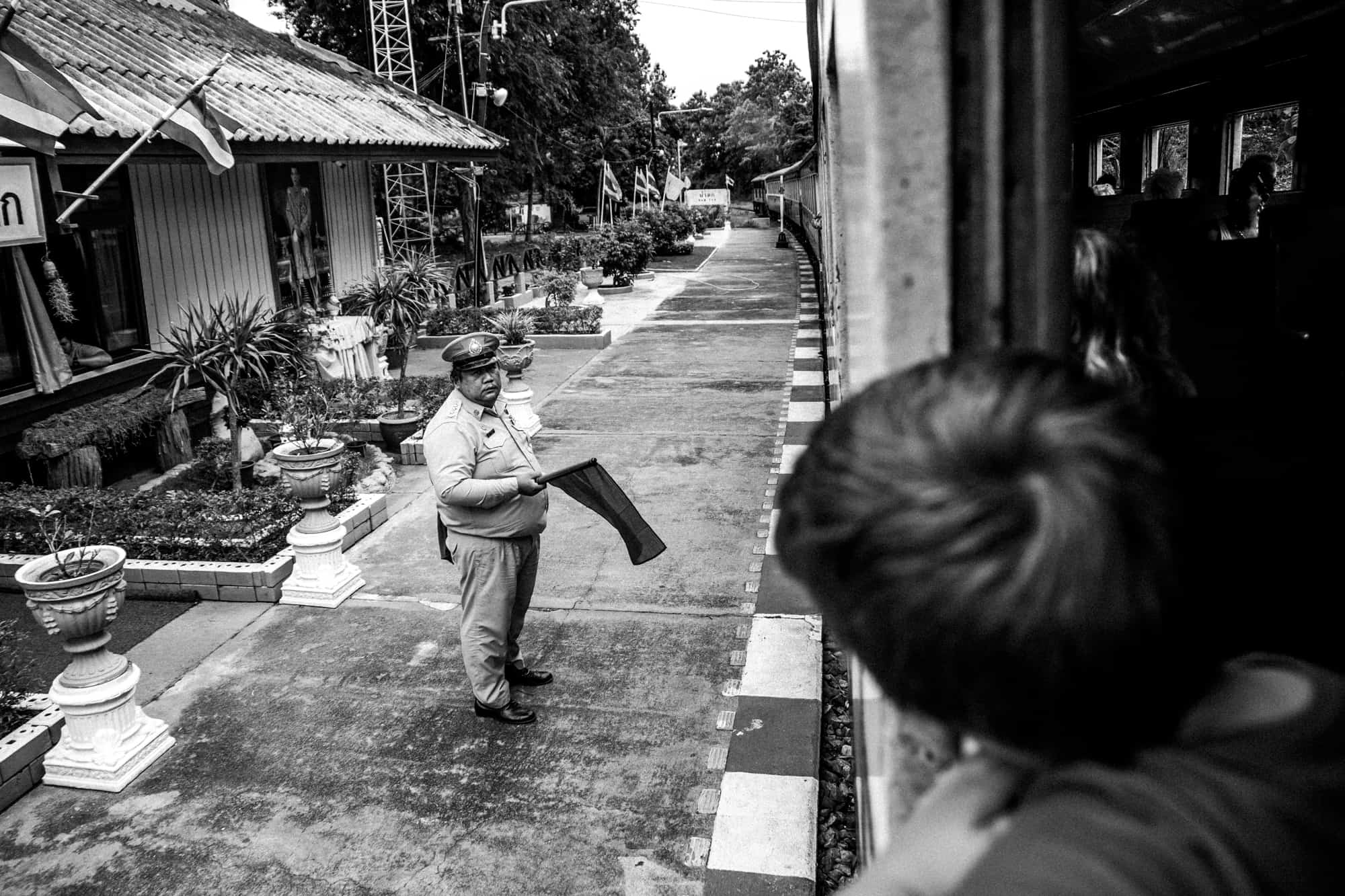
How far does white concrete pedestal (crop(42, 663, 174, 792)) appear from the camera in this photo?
164 inches

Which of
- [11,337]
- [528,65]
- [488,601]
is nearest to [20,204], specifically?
[11,337]

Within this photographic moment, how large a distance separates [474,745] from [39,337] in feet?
18.9

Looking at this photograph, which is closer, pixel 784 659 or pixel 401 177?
pixel 784 659

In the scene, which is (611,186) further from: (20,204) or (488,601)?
(488,601)

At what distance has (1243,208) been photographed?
610cm

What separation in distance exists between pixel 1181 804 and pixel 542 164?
89.9ft

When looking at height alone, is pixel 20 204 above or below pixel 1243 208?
above

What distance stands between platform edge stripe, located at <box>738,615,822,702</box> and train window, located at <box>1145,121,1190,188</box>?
4811 mm

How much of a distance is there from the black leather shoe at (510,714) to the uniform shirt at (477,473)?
2.52ft

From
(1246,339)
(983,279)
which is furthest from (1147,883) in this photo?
(1246,339)

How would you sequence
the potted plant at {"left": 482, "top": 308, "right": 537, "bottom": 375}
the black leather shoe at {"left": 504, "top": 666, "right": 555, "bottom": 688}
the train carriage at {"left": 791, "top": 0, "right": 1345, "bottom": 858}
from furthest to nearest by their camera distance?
the potted plant at {"left": 482, "top": 308, "right": 537, "bottom": 375}
the black leather shoe at {"left": 504, "top": 666, "right": 555, "bottom": 688}
the train carriage at {"left": 791, "top": 0, "right": 1345, "bottom": 858}

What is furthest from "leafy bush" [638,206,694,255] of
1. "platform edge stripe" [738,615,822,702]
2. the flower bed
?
"platform edge stripe" [738,615,822,702]

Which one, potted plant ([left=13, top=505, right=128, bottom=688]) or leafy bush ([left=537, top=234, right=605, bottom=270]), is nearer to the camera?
potted plant ([left=13, top=505, right=128, bottom=688])

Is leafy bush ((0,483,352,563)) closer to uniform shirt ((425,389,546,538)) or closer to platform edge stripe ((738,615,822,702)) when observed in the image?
uniform shirt ((425,389,546,538))
